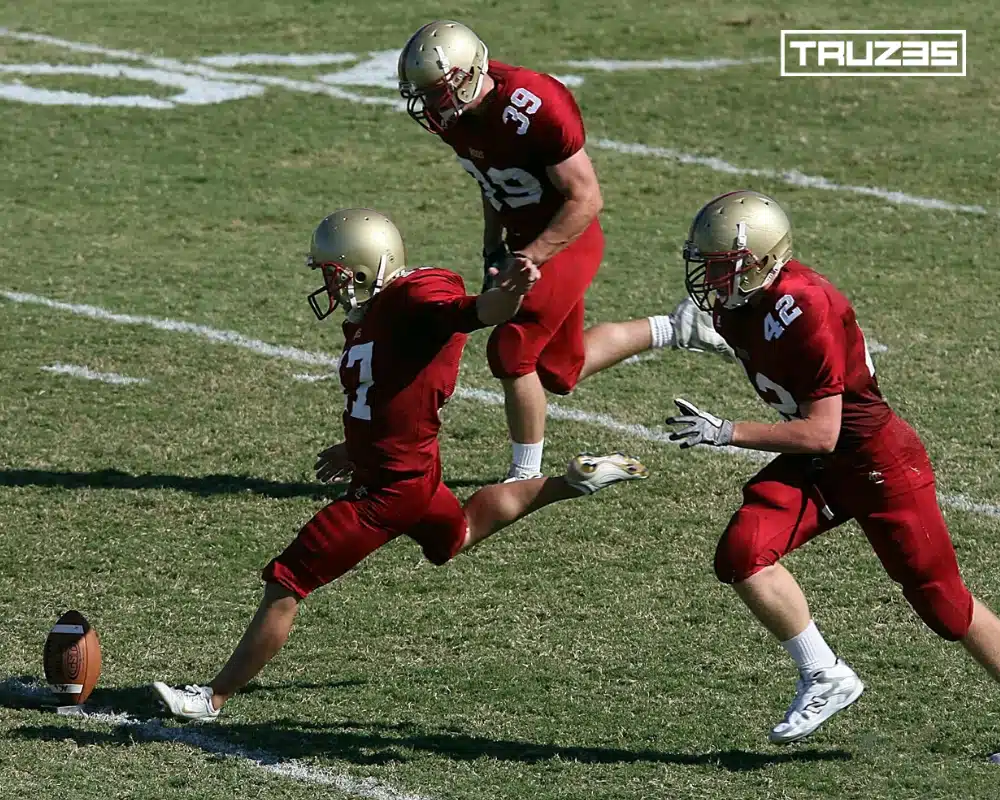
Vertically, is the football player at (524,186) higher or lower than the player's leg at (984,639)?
higher

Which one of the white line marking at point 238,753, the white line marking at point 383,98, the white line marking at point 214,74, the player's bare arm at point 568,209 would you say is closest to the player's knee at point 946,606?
the white line marking at point 238,753

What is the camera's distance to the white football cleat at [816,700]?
4.26m

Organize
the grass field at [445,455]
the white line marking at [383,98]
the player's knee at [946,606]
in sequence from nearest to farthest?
1. the player's knee at [946,606]
2. the grass field at [445,455]
3. the white line marking at [383,98]

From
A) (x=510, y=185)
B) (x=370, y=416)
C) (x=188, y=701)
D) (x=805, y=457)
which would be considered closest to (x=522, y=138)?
(x=510, y=185)

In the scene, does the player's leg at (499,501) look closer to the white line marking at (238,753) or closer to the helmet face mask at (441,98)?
the white line marking at (238,753)

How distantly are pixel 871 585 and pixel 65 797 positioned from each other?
262cm

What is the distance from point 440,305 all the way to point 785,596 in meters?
1.15

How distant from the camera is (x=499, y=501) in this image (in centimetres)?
499

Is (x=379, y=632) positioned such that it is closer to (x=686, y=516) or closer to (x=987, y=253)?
(x=686, y=516)

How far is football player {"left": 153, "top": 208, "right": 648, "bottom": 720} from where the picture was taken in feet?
14.6

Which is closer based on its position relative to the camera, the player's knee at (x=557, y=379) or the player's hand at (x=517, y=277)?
the player's hand at (x=517, y=277)

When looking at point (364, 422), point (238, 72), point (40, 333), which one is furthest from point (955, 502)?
point (238, 72)

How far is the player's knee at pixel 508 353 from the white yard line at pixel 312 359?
0.96 meters

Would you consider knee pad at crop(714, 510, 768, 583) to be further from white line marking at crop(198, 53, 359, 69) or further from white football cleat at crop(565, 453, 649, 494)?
white line marking at crop(198, 53, 359, 69)
